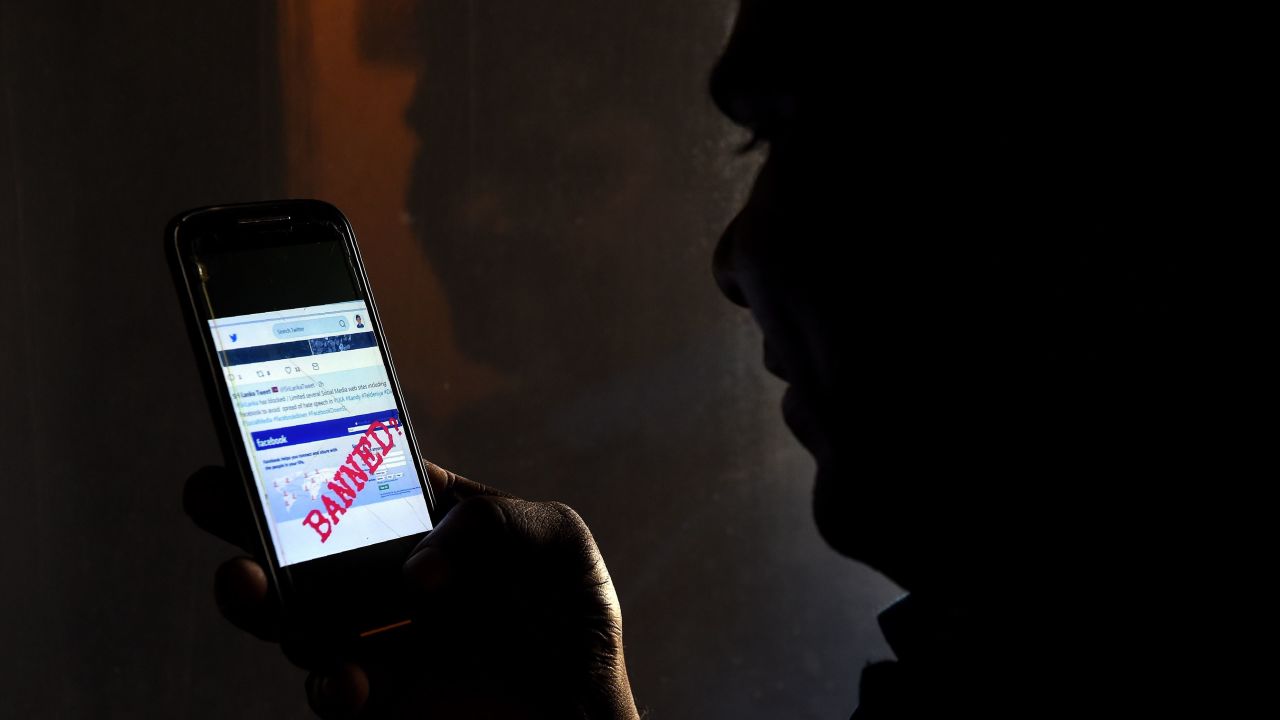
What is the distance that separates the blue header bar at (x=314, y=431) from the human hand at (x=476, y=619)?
0.12 feet

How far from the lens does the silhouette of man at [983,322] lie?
1.24 ft

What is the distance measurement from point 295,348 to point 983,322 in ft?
1.51

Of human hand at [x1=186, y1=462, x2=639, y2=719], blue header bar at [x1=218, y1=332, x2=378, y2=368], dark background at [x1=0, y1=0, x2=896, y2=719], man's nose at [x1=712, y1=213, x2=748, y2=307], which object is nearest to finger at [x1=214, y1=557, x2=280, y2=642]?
human hand at [x1=186, y1=462, x2=639, y2=719]

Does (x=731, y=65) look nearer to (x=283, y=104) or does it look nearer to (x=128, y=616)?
(x=283, y=104)

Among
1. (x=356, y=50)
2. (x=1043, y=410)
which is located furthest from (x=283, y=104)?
(x=1043, y=410)

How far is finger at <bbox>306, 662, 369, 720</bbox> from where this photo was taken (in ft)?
1.87

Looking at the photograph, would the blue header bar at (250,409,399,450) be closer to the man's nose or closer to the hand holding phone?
the hand holding phone

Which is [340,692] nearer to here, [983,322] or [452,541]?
[452,541]

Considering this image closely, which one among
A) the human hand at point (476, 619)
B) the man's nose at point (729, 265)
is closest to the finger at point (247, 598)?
the human hand at point (476, 619)

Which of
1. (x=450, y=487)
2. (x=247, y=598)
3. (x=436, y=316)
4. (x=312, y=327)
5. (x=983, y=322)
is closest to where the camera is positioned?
(x=983, y=322)

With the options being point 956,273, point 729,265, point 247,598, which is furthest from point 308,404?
point 956,273

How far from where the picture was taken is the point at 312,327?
26.5 inches

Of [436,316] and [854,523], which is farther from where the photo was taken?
Answer: [436,316]

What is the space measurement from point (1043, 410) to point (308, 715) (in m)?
0.94
